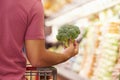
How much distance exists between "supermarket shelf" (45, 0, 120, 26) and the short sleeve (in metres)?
1.78

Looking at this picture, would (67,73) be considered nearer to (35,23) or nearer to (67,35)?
(67,35)

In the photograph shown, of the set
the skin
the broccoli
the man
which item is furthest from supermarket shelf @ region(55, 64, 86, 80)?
the man

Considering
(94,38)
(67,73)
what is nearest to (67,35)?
(94,38)

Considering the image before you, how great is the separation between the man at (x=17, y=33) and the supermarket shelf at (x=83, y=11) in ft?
5.90

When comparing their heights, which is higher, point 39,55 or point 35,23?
point 35,23

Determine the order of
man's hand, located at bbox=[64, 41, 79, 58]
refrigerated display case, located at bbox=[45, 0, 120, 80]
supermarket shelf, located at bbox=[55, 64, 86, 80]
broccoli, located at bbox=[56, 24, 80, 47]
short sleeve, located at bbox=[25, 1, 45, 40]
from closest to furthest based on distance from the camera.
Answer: short sleeve, located at bbox=[25, 1, 45, 40], man's hand, located at bbox=[64, 41, 79, 58], broccoli, located at bbox=[56, 24, 80, 47], refrigerated display case, located at bbox=[45, 0, 120, 80], supermarket shelf, located at bbox=[55, 64, 86, 80]

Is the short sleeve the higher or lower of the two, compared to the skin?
higher

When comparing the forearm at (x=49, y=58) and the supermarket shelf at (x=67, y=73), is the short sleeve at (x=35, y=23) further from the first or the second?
the supermarket shelf at (x=67, y=73)

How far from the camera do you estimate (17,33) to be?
136 centimetres

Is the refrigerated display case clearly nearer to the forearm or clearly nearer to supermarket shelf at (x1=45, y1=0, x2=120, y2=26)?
supermarket shelf at (x1=45, y1=0, x2=120, y2=26)

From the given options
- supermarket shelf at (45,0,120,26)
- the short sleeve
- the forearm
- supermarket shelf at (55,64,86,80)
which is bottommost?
supermarket shelf at (55,64,86,80)

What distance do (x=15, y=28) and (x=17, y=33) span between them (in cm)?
2

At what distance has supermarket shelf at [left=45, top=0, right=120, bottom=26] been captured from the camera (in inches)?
122

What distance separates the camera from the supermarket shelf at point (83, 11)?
122 inches
